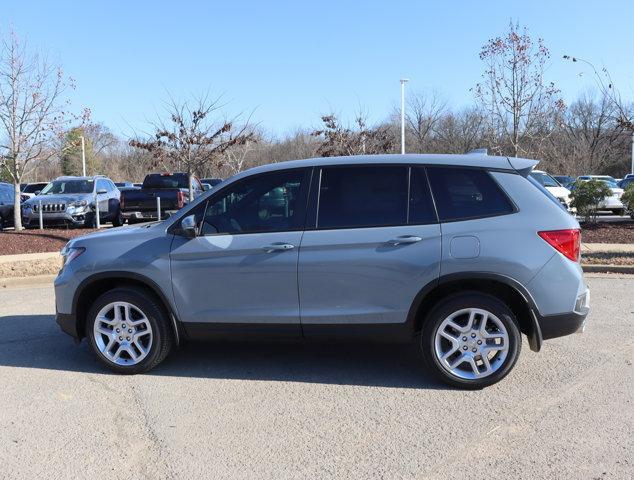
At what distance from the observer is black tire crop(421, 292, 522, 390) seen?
176 inches

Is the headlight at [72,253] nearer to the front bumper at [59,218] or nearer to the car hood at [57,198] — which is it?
the front bumper at [59,218]

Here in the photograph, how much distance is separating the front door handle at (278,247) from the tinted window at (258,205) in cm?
15

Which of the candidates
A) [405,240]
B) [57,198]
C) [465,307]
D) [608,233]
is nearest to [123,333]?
[405,240]

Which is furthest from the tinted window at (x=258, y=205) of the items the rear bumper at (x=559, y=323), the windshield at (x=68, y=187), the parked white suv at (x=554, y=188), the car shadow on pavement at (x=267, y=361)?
the parked white suv at (x=554, y=188)

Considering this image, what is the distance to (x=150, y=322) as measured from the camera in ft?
16.2

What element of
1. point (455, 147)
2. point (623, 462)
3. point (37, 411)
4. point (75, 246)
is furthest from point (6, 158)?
point (455, 147)

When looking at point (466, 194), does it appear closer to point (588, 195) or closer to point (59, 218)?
point (588, 195)

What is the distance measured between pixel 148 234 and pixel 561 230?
130 inches

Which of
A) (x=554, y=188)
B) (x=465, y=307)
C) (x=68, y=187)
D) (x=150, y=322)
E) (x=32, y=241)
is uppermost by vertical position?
(x=68, y=187)

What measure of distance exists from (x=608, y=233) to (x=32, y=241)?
43.7ft

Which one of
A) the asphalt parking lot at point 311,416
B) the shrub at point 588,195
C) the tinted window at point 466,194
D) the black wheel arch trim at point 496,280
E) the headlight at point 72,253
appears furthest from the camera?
the shrub at point 588,195

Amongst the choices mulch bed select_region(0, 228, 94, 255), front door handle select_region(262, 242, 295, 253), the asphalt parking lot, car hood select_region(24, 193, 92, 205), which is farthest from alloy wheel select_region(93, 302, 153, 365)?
car hood select_region(24, 193, 92, 205)

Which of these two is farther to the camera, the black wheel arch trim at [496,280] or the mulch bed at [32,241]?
the mulch bed at [32,241]

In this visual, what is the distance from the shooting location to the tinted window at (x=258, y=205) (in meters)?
4.79
